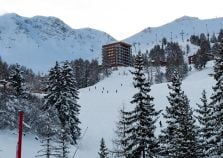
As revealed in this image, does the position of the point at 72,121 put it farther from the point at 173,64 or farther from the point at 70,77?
the point at 173,64

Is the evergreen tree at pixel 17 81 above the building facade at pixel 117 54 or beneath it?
beneath

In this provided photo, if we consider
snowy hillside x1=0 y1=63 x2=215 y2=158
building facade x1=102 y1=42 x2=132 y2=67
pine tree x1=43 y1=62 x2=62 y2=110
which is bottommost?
snowy hillside x1=0 y1=63 x2=215 y2=158

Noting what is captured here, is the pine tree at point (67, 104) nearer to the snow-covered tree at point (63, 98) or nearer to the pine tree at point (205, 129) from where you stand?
the snow-covered tree at point (63, 98)

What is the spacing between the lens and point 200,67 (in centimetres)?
12625

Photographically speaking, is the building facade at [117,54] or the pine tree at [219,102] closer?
the pine tree at [219,102]

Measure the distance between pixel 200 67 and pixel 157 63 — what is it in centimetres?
2112

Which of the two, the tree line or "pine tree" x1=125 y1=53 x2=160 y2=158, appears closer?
the tree line

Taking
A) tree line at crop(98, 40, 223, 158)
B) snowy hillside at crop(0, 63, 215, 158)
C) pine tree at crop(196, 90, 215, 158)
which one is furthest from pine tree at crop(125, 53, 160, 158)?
snowy hillside at crop(0, 63, 215, 158)

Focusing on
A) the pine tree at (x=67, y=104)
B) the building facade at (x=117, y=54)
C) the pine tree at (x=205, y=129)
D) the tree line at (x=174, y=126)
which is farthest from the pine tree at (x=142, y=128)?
the building facade at (x=117, y=54)

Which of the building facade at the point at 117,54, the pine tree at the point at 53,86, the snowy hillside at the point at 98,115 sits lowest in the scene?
the snowy hillside at the point at 98,115

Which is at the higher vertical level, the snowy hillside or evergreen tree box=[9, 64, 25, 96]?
evergreen tree box=[9, 64, 25, 96]

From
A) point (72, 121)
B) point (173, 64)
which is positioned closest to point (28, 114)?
point (72, 121)

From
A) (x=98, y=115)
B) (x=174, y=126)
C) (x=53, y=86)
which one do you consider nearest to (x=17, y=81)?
(x=53, y=86)

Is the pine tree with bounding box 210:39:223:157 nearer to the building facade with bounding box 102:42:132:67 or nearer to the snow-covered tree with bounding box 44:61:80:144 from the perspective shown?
the snow-covered tree with bounding box 44:61:80:144
